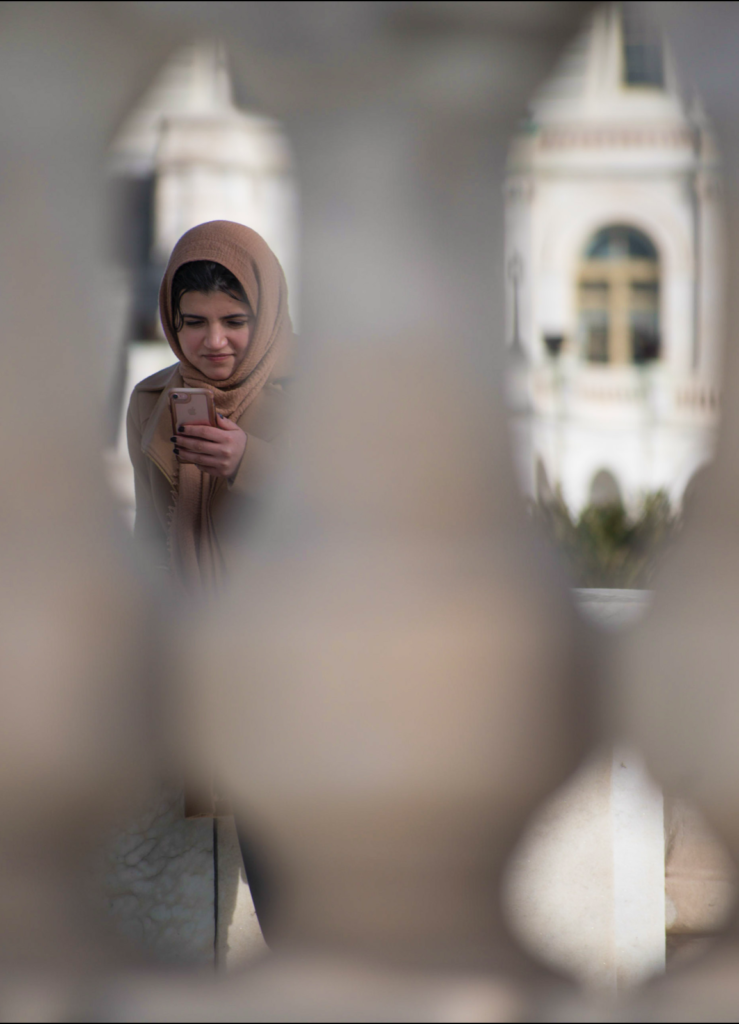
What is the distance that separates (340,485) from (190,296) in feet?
1.26

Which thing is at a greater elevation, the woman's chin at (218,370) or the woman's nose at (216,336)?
the woman's nose at (216,336)

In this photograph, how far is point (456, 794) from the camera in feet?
4.95

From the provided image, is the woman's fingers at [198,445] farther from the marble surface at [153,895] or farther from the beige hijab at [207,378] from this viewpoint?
the marble surface at [153,895]

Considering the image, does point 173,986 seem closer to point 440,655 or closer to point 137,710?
point 137,710

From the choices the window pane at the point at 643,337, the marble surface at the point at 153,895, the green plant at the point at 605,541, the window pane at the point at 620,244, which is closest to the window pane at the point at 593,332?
the window pane at the point at 643,337

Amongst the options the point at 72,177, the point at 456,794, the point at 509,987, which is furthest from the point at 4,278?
the point at 509,987

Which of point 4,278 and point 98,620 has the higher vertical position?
point 4,278

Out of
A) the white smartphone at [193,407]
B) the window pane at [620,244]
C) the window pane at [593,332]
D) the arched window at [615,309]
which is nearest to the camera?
the white smartphone at [193,407]

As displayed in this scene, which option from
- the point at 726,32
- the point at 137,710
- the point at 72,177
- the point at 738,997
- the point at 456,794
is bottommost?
the point at 738,997

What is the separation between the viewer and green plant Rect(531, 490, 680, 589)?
4.95 feet

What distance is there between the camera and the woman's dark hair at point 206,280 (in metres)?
1.47

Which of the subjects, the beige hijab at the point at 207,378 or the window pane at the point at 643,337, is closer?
the beige hijab at the point at 207,378

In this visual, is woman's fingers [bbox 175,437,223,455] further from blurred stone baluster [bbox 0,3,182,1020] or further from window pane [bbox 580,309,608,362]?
window pane [bbox 580,309,608,362]

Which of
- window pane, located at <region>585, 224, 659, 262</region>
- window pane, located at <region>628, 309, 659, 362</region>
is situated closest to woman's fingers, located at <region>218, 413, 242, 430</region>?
window pane, located at <region>585, 224, 659, 262</region>
